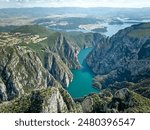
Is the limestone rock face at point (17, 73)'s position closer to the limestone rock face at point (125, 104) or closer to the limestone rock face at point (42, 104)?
the limestone rock face at point (125, 104)

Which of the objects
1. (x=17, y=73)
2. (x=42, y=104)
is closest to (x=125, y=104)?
(x=42, y=104)

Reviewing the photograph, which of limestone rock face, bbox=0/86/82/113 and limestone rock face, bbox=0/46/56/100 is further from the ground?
limestone rock face, bbox=0/86/82/113

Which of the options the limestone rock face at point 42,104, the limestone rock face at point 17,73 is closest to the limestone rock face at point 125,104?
the limestone rock face at point 42,104

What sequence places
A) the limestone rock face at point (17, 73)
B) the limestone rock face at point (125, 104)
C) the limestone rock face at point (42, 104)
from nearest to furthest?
1. the limestone rock face at point (42, 104)
2. the limestone rock face at point (125, 104)
3. the limestone rock face at point (17, 73)

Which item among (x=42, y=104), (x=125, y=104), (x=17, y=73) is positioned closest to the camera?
(x=42, y=104)

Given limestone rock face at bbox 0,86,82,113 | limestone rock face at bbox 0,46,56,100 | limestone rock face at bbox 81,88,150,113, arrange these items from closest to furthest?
limestone rock face at bbox 0,86,82,113
limestone rock face at bbox 81,88,150,113
limestone rock face at bbox 0,46,56,100

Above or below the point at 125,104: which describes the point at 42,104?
above

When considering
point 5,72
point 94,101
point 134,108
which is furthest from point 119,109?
point 5,72

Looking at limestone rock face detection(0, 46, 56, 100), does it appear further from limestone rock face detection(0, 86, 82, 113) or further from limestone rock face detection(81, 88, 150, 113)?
limestone rock face detection(0, 86, 82, 113)

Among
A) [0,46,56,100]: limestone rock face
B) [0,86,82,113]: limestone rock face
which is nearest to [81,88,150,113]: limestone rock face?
[0,86,82,113]: limestone rock face

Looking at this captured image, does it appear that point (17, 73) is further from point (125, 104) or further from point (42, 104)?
point (42, 104)

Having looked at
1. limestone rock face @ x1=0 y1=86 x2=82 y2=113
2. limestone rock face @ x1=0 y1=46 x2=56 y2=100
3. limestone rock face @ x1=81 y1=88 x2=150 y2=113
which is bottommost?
limestone rock face @ x1=0 y1=46 x2=56 y2=100

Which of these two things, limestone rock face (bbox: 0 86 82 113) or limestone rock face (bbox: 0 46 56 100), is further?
limestone rock face (bbox: 0 46 56 100)
